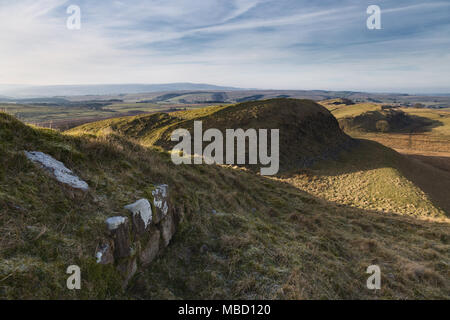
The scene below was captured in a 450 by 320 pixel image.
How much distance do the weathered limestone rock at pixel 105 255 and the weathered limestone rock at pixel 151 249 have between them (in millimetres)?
987

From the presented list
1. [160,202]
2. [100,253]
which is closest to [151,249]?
[160,202]

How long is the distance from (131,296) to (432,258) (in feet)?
46.4

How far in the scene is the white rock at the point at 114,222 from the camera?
184 inches

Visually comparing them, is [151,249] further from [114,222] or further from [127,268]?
[114,222]

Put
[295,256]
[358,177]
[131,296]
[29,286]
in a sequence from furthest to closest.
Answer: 1. [358,177]
2. [295,256]
3. [131,296]
4. [29,286]

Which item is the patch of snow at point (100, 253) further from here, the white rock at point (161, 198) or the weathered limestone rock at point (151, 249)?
the white rock at point (161, 198)

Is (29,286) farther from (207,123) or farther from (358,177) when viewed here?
(207,123)

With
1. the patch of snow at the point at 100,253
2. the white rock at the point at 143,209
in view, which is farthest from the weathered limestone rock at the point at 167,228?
the patch of snow at the point at 100,253

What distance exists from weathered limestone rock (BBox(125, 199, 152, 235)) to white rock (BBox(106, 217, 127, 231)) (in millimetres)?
408

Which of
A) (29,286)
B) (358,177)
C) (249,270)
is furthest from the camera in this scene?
(358,177)

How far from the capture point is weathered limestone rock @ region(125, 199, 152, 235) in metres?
5.36

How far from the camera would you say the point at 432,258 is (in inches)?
440

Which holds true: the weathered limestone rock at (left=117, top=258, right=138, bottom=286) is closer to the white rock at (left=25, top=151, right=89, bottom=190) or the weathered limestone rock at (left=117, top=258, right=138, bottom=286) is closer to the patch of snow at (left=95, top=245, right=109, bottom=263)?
the patch of snow at (left=95, top=245, right=109, bottom=263)
